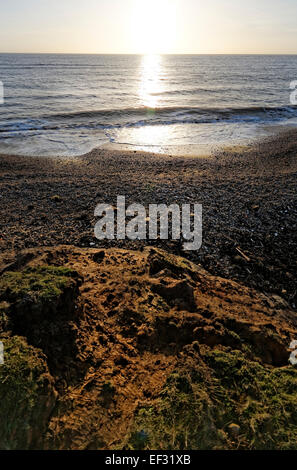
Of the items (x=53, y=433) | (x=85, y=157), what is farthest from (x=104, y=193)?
(x=53, y=433)

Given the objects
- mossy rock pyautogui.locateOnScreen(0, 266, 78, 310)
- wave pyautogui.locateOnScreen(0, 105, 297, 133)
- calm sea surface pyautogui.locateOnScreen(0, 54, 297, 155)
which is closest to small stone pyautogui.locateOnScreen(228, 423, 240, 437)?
mossy rock pyautogui.locateOnScreen(0, 266, 78, 310)

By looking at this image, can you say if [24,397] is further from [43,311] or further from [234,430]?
[234,430]

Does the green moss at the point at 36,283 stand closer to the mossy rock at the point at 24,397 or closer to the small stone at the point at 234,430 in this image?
the mossy rock at the point at 24,397

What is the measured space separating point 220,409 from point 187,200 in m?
5.38

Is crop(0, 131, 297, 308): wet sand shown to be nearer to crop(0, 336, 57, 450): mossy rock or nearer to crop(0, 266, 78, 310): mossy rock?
crop(0, 266, 78, 310): mossy rock

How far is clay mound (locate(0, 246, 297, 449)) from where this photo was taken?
5.74ft

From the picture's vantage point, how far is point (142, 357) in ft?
7.70

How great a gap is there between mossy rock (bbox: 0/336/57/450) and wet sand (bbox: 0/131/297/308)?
10.6 feet

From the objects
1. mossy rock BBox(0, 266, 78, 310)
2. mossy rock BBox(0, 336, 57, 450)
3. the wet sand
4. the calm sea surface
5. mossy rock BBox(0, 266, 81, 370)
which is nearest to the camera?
mossy rock BBox(0, 336, 57, 450)

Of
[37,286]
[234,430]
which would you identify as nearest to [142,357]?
[234,430]

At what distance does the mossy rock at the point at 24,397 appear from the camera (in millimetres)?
1620

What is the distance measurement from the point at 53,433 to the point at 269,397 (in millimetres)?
1435

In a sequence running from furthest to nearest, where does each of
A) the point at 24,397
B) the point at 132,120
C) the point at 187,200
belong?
the point at 132,120, the point at 187,200, the point at 24,397

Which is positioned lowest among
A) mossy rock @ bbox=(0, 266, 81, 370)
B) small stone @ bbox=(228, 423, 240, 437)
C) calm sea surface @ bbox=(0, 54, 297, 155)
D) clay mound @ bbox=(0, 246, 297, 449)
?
small stone @ bbox=(228, 423, 240, 437)
